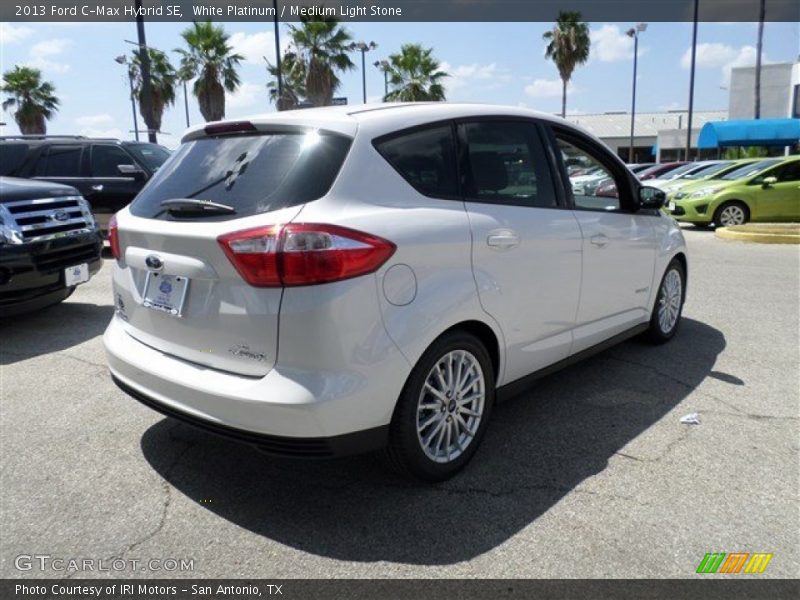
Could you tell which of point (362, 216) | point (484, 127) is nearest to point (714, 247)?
point (484, 127)

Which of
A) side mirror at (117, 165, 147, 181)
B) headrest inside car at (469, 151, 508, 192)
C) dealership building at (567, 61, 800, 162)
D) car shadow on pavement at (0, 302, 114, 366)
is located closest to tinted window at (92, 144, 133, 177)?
side mirror at (117, 165, 147, 181)

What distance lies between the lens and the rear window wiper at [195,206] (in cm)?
279

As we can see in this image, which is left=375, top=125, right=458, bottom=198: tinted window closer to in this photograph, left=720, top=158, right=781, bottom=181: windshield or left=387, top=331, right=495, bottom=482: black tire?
left=387, top=331, right=495, bottom=482: black tire

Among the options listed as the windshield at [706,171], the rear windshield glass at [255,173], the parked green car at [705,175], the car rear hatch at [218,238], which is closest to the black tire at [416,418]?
the car rear hatch at [218,238]

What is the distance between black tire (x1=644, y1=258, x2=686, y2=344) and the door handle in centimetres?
217

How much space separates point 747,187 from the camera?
13430 millimetres

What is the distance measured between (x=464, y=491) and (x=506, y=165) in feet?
5.70

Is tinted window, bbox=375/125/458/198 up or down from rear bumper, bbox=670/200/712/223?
up

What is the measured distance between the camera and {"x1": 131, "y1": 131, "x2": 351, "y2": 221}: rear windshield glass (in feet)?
8.91

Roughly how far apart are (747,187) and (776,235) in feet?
8.07

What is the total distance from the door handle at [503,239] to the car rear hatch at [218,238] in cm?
88

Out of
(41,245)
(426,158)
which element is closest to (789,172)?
(426,158)

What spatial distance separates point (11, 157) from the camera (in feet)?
34.8

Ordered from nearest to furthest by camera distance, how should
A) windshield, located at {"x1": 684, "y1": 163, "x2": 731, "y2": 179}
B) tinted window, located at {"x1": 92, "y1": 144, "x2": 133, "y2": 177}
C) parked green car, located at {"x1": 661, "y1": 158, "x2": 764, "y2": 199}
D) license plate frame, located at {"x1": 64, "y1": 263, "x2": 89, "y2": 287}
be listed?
license plate frame, located at {"x1": 64, "y1": 263, "x2": 89, "y2": 287}
tinted window, located at {"x1": 92, "y1": 144, "x2": 133, "y2": 177}
parked green car, located at {"x1": 661, "y1": 158, "x2": 764, "y2": 199}
windshield, located at {"x1": 684, "y1": 163, "x2": 731, "y2": 179}
